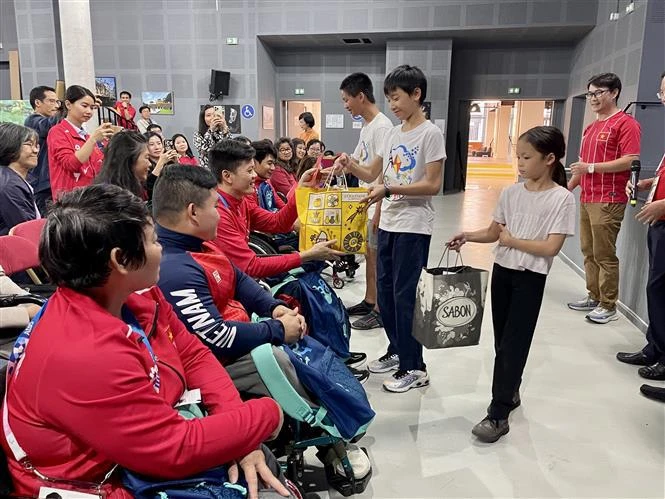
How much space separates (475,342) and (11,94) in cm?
1340

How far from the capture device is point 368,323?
3.48 metres

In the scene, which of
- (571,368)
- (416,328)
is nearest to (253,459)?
(416,328)

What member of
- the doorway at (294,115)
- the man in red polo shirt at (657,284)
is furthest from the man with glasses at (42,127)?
the doorway at (294,115)

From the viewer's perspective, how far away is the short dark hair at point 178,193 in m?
1.62

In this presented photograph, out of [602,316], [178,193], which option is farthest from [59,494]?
[602,316]

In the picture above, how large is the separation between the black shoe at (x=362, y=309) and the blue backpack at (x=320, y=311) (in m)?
1.47

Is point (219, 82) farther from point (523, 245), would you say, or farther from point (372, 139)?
point (523, 245)

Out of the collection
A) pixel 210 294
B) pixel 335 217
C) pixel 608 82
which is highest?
pixel 608 82

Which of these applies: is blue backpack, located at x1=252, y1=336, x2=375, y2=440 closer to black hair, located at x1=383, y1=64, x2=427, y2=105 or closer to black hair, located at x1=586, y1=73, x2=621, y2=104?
black hair, located at x1=383, y1=64, x2=427, y2=105

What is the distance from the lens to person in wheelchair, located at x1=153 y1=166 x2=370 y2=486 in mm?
1490

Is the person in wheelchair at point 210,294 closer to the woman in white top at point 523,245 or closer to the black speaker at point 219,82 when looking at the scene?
the woman in white top at point 523,245

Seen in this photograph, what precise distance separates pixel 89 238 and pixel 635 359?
10.1 feet

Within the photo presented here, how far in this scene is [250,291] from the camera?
6.07ft

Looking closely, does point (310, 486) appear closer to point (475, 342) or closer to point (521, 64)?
point (475, 342)
